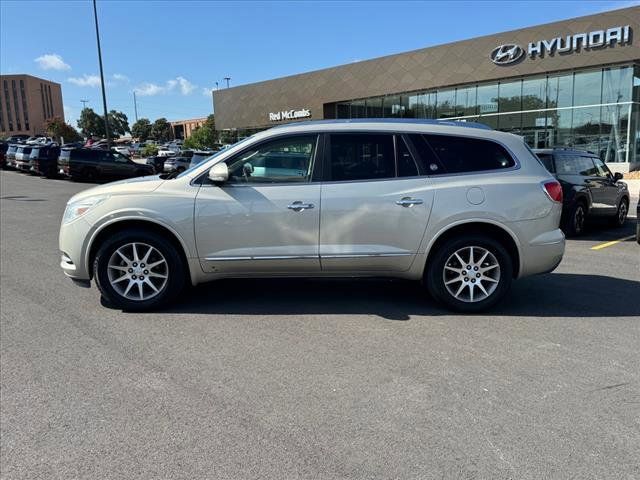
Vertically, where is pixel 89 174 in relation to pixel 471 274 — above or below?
above

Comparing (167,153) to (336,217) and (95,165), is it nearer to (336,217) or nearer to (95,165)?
(95,165)

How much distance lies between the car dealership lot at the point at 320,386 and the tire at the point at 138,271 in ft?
0.59

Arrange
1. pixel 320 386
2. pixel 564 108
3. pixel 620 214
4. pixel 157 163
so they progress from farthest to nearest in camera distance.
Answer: pixel 157 163 → pixel 564 108 → pixel 620 214 → pixel 320 386

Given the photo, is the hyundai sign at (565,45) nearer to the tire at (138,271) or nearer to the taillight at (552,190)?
the taillight at (552,190)

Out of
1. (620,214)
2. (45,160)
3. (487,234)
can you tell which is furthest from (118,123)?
(487,234)

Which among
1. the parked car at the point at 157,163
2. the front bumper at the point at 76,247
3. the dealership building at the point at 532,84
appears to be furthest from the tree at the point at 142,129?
the front bumper at the point at 76,247

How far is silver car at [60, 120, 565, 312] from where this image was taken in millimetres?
5012

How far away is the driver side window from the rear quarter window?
3.67 ft

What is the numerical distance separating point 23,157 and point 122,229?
28.5 metres

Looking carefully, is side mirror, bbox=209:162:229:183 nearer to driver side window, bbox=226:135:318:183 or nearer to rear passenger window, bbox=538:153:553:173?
driver side window, bbox=226:135:318:183

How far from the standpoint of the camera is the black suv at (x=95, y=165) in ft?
80.3

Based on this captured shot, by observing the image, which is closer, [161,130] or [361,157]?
[361,157]

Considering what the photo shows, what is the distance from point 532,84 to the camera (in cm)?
2880

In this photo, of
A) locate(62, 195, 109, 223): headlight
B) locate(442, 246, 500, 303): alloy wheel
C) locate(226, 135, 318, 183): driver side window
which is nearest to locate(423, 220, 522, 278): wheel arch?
locate(442, 246, 500, 303): alloy wheel
